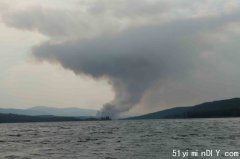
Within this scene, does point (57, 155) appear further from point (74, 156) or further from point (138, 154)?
point (138, 154)

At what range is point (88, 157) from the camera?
189 ft

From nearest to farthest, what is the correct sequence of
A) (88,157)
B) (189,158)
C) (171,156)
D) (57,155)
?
(189,158), (171,156), (88,157), (57,155)

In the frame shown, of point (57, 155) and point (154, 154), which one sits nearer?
point (154, 154)

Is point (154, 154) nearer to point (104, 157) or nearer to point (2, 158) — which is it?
point (104, 157)

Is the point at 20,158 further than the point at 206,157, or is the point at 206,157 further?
the point at 20,158

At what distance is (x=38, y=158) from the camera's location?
2333 inches

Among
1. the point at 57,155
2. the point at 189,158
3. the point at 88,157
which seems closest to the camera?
the point at 189,158

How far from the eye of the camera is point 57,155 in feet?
201

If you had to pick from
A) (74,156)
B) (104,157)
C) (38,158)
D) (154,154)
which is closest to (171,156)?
(154,154)

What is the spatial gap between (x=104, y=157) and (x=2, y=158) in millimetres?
14720

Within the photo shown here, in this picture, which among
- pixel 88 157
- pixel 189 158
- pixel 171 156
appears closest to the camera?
pixel 189 158

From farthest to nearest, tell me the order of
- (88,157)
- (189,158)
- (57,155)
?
(57,155) → (88,157) → (189,158)

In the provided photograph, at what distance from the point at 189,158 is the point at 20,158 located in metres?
24.3

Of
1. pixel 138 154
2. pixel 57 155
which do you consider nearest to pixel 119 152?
pixel 138 154
